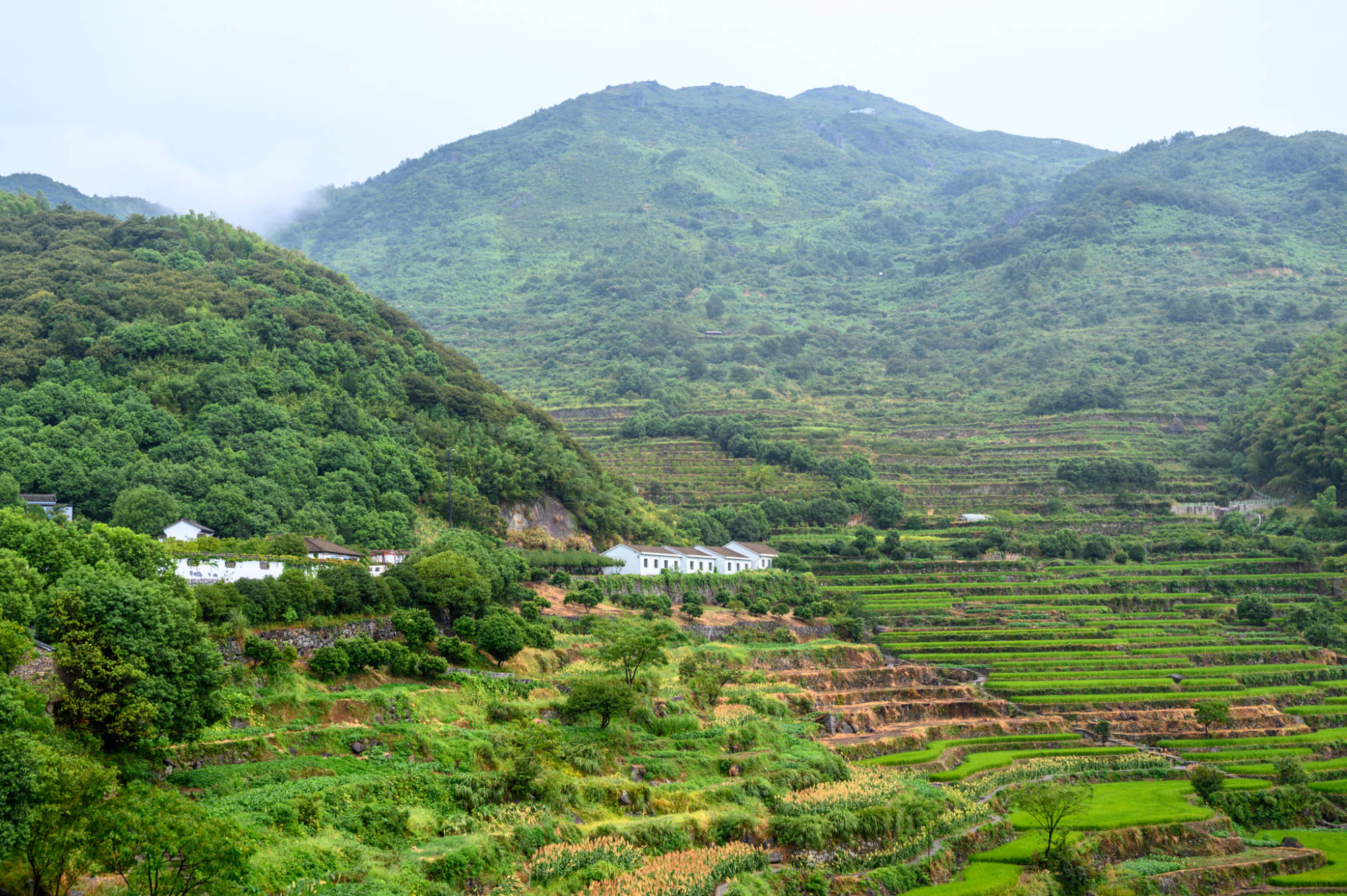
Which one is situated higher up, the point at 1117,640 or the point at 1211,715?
the point at 1117,640

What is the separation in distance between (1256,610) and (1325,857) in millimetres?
34080

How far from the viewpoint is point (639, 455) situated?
10819 centimetres

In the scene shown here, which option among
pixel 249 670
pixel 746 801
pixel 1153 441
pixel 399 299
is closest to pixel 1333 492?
pixel 1153 441

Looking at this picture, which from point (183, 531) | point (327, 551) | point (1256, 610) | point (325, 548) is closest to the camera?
point (327, 551)

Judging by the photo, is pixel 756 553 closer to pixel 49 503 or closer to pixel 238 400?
pixel 238 400

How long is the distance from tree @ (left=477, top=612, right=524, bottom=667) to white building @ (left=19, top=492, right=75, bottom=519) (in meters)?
21.3

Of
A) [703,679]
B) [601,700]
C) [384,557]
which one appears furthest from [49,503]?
[703,679]

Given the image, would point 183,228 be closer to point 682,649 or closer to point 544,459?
point 544,459

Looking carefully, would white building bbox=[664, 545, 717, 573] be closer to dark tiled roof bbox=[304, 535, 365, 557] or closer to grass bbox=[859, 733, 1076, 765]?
dark tiled roof bbox=[304, 535, 365, 557]

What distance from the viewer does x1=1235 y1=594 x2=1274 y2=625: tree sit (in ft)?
228

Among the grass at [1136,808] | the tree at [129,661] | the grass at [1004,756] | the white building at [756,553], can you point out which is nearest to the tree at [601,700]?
the grass at [1004,756]

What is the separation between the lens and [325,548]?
50156 mm

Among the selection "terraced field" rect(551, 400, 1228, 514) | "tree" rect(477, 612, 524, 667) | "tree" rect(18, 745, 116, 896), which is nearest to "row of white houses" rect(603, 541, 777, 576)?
"terraced field" rect(551, 400, 1228, 514)

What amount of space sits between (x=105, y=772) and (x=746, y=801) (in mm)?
20747
